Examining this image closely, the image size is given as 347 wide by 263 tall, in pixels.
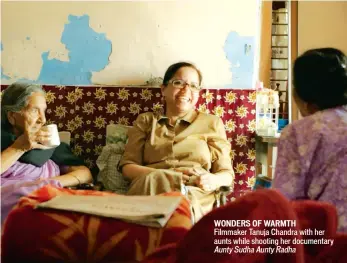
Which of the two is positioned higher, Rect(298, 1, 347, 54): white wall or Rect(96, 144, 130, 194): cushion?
Rect(298, 1, 347, 54): white wall

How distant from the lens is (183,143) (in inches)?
61.9

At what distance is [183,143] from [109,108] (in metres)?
0.47

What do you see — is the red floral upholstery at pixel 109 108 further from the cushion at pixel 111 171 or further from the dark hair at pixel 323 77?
the dark hair at pixel 323 77

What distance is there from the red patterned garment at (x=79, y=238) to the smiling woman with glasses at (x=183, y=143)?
0.72m

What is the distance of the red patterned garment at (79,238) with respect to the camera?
2.17ft

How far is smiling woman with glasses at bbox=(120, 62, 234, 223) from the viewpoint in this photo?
1.46m

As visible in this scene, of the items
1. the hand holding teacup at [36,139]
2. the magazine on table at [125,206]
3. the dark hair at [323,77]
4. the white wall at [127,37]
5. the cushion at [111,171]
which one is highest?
the white wall at [127,37]

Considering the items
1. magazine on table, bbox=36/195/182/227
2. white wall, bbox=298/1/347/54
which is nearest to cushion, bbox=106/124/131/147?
magazine on table, bbox=36/195/182/227

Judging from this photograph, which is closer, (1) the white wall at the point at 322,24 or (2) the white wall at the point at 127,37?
(2) the white wall at the point at 127,37

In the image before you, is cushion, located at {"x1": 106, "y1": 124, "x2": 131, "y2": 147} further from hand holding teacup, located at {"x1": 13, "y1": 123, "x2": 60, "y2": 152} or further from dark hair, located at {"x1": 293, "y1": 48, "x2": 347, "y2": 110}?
dark hair, located at {"x1": 293, "y1": 48, "x2": 347, "y2": 110}

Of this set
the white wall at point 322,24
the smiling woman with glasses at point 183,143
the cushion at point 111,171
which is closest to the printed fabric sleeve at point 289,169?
the smiling woman with glasses at point 183,143

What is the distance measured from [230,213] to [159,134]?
3.73ft

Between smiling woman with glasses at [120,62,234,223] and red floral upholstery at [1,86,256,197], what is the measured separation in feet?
0.47

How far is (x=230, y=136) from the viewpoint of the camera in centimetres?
182
